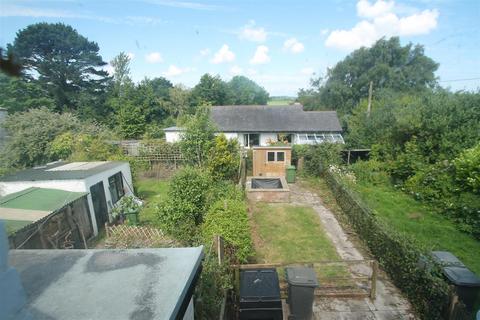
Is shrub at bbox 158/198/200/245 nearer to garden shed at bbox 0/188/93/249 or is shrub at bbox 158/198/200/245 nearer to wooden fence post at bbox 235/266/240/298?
wooden fence post at bbox 235/266/240/298

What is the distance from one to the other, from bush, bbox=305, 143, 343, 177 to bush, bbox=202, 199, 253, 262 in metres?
10.6

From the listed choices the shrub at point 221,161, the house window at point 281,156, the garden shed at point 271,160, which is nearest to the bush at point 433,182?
the garden shed at point 271,160

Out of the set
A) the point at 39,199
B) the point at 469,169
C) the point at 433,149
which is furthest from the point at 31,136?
the point at 433,149

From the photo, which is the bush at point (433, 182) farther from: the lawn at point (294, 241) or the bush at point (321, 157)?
the lawn at point (294, 241)

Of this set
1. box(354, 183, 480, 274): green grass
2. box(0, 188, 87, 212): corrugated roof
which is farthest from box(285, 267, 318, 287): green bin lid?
box(0, 188, 87, 212): corrugated roof

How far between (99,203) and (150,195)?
13.3ft

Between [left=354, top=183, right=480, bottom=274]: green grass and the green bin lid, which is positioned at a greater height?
the green bin lid

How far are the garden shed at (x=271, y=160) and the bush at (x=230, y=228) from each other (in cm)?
956

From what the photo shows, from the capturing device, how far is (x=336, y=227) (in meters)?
10.2

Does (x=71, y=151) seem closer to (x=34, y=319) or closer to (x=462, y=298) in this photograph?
(x=34, y=319)

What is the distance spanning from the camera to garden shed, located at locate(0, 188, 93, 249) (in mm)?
6336

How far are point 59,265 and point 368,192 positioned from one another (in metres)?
14.4

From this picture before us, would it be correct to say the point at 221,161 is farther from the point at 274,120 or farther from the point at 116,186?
the point at 274,120

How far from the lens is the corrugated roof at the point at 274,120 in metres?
23.3
